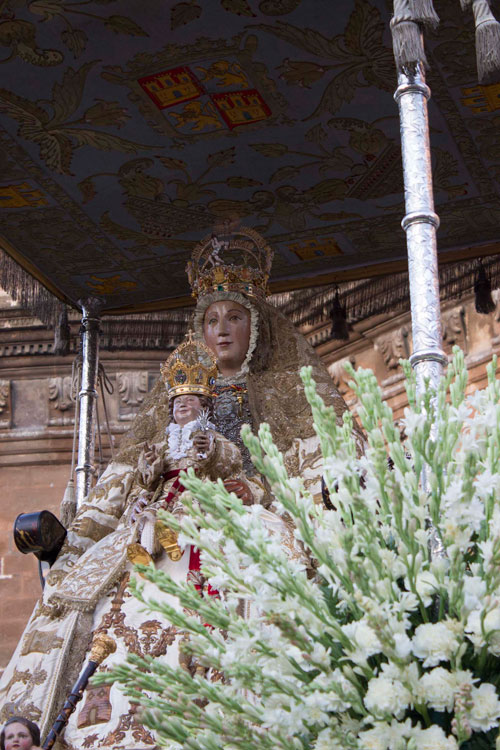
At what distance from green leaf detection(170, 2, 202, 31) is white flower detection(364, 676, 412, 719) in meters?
3.70

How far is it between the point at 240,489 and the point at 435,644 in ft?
8.99

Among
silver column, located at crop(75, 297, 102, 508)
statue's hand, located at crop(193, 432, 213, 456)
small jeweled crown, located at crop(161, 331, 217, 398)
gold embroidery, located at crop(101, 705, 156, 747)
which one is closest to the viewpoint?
gold embroidery, located at crop(101, 705, 156, 747)

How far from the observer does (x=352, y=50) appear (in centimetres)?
567

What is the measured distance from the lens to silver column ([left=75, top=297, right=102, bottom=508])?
7.75 metres

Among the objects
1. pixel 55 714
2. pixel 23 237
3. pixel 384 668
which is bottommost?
pixel 55 714

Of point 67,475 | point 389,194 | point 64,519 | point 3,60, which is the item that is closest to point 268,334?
point 389,194

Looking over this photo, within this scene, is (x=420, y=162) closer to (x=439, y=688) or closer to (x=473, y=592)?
(x=473, y=592)

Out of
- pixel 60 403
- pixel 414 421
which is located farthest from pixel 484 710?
pixel 60 403

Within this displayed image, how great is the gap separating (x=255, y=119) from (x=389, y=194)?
112cm

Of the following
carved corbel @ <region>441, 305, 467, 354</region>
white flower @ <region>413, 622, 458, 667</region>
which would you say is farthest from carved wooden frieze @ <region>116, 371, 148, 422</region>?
white flower @ <region>413, 622, 458, 667</region>

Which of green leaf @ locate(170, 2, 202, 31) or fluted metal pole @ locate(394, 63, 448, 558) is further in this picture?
green leaf @ locate(170, 2, 202, 31)

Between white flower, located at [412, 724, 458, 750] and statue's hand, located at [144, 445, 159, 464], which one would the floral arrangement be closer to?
white flower, located at [412, 724, 458, 750]

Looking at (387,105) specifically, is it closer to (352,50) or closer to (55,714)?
(352,50)

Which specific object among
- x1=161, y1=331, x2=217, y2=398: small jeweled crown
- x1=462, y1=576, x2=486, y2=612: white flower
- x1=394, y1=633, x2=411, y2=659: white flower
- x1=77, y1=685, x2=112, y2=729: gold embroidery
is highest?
x1=161, y1=331, x2=217, y2=398: small jeweled crown
